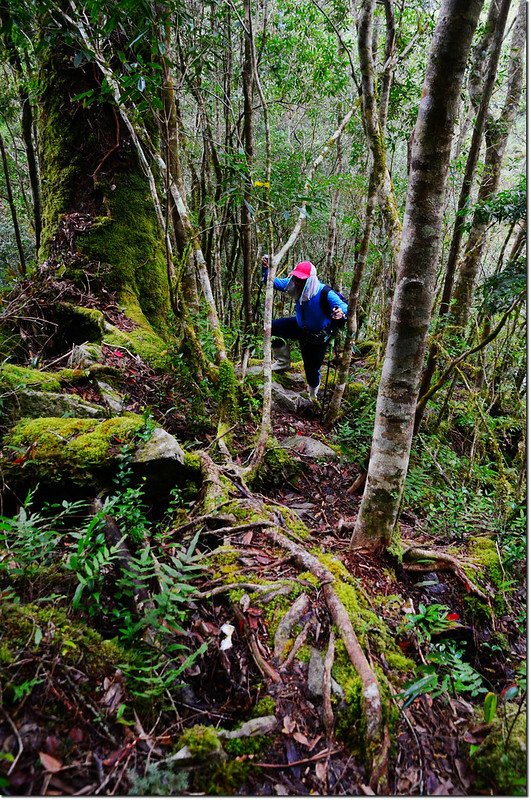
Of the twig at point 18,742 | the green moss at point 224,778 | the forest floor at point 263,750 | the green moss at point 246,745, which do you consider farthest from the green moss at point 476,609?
the twig at point 18,742

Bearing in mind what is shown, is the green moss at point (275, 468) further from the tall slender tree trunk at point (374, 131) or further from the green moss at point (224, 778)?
the green moss at point (224, 778)

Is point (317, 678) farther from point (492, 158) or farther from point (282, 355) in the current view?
point (492, 158)

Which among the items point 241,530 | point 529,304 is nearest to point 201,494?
point 241,530

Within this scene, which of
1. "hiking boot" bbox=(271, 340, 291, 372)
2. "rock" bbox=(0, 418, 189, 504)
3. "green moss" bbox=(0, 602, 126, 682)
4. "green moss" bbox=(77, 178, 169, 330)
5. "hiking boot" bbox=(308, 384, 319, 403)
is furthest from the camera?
"hiking boot" bbox=(271, 340, 291, 372)

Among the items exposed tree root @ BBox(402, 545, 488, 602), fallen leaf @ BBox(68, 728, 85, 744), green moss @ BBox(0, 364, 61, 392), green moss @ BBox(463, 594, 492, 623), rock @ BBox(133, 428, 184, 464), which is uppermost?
green moss @ BBox(0, 364, 61, 392)

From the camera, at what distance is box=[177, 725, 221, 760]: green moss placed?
1.75m

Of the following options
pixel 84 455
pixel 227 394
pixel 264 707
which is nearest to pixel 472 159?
pixel 227 394

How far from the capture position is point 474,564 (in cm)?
366

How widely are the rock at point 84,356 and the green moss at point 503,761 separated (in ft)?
15.1

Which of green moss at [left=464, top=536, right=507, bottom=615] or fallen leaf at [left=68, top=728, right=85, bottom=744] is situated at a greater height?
fallen leaf at [left=68, top=728, right=85, bottom=744]

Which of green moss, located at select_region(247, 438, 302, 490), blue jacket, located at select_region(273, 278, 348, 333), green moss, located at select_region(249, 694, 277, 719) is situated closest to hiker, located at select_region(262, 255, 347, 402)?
blue jacket, located at select_region(273, 278, 348, 333)

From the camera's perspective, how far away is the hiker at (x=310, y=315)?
6332 millimetres

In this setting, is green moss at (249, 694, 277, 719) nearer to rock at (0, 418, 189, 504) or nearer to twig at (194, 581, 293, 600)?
twig at (194, 581, 293, 600)

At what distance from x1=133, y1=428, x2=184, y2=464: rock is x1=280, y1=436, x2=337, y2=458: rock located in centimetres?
221
